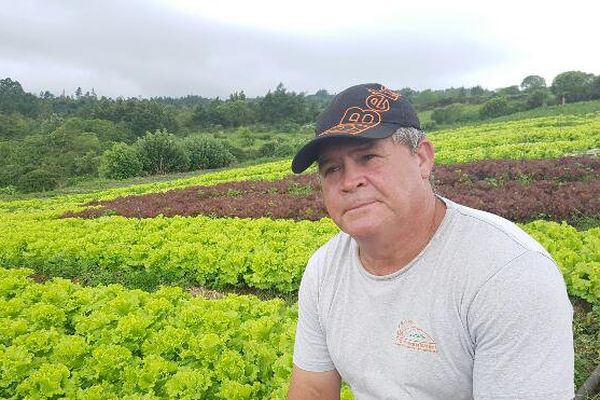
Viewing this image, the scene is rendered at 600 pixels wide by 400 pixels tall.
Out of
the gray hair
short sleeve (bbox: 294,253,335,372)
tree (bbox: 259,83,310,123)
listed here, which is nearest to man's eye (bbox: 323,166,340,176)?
the gray hair

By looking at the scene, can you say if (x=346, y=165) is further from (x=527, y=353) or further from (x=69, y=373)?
(x=69, y=373)

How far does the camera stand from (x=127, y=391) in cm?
459

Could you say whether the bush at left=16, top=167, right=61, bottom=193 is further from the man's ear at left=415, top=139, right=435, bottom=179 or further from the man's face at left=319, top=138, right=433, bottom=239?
the man's ear at left=415, top=139, right=435, bottom=179

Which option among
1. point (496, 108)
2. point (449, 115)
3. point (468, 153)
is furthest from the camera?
point (449, 115)

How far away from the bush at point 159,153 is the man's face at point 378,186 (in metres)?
39.0

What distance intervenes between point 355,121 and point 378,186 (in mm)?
290

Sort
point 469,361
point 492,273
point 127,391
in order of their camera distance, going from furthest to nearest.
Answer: point 127,391
point 469,361
point 492,273

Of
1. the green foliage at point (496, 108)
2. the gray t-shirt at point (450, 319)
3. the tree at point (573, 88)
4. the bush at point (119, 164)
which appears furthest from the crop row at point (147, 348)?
the green foliage at point (496, 108)

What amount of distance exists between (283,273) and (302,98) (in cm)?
7354

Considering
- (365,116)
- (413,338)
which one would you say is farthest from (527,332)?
(365,116)

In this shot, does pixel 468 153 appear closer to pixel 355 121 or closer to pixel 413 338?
pixel 355 121

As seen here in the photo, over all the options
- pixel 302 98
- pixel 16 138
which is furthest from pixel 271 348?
pixel 302 98

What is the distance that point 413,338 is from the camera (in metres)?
1.97

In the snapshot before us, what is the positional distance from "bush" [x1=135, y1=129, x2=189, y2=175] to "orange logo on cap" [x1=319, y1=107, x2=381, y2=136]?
3903 cm
